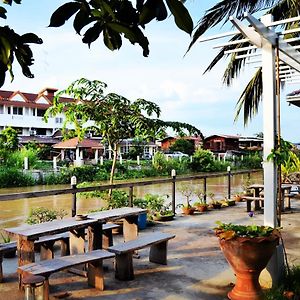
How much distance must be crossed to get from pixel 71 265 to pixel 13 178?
17.7 meters

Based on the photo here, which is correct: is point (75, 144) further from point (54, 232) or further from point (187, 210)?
point (54, 232)

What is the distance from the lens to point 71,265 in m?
3.58

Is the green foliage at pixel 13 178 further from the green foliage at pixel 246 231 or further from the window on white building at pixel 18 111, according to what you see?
the green foliage at pixel 246 231

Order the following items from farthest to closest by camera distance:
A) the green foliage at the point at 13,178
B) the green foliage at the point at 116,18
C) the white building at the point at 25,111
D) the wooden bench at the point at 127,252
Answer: the white building at the point at 25,111
the green foliage at the point at 13,178
the wooden bench at the point at 127,252
the green foliage at the point at 116,18

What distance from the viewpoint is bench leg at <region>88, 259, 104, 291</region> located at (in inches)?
152

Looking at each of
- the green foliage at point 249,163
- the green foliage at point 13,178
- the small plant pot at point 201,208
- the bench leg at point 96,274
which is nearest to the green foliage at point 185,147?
the green foliage at point 249,163

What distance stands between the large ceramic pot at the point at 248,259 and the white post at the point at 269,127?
0.61 meters

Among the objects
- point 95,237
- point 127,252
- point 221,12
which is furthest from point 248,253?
point 221,12

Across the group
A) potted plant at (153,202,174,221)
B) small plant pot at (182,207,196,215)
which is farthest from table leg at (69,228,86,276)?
small plant pot at (182,207,196,215)

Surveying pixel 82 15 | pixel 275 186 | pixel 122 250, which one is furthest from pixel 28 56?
pixel 275 186

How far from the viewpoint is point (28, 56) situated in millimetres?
1291

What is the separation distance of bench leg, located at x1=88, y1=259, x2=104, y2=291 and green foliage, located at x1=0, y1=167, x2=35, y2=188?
17.2 meters

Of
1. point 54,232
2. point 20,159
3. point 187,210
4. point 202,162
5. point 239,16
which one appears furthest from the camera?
point 202,162

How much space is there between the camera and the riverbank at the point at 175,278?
3.78 m
